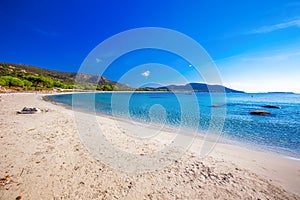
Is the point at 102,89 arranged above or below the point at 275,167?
above

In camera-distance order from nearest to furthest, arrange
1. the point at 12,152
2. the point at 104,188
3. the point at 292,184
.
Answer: the point at 104,188
the point at 292,184
the point at 12,152

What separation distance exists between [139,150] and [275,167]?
205 inches

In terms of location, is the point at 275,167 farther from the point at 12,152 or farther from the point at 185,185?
the point at 12,152

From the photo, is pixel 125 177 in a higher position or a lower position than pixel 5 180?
lower

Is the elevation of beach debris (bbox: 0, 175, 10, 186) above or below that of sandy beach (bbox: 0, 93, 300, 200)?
above

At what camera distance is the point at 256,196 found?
3344mm

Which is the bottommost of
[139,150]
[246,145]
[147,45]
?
[246,145]

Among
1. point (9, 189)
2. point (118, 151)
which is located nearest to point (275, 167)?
point (118, 151)

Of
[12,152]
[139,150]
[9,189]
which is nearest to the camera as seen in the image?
→ [9,189]

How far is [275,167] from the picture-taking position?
526 cm

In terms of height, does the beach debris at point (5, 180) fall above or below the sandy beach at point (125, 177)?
above

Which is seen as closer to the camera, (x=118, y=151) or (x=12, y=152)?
(x=12, y=152)

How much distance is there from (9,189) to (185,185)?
4.02 metres

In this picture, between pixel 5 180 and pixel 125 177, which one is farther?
pixel 125 177
